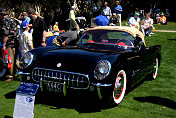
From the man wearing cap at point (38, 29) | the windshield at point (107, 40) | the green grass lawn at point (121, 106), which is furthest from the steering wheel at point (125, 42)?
the man wearing cap at point (38, 29)

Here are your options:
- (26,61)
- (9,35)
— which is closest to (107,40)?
(26,61)

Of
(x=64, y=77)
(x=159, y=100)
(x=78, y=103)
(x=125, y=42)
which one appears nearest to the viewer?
(x=64, y=77)

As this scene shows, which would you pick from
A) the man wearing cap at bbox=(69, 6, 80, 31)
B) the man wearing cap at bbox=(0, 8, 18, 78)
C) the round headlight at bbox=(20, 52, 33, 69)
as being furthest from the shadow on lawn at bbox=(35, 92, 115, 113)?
the man wearing cap at bbox=(69, 6, 80, 31)

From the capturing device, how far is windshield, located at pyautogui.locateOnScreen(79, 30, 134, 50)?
17.8 ft

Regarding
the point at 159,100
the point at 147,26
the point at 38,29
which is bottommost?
the point at 159,100

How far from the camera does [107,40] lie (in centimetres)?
567

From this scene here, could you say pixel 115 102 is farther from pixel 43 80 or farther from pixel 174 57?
pixel 174 57

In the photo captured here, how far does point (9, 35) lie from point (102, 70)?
3.31 meters

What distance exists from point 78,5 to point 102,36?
1715cm

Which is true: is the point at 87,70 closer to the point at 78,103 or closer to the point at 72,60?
the point at 72,60

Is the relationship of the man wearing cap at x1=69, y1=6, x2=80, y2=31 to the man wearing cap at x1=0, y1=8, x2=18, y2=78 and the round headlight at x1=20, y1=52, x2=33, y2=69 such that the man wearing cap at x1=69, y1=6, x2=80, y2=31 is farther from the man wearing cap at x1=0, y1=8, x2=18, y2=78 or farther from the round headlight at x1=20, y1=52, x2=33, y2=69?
the round headlight at x1=20, y1=52, x2=33, y2=69

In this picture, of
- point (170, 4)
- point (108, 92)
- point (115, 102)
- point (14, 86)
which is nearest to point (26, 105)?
point (108, 92)

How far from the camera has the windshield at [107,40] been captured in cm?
544

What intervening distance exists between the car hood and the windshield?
0.76 meters
